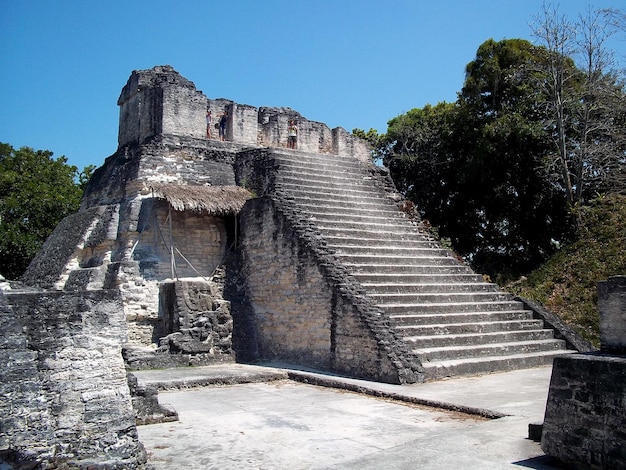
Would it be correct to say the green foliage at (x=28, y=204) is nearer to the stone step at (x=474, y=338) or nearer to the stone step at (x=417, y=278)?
the stone step at (x=417, y=278)

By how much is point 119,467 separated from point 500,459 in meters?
2.74

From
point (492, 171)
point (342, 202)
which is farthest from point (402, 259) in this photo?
point (492, 171)

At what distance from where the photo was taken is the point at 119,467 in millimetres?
3936

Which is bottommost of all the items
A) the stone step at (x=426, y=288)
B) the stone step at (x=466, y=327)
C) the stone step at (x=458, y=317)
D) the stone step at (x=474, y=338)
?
the stone step at (x=474, y=338)

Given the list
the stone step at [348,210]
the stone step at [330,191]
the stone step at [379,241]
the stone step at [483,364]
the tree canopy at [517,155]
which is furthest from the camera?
the tree canopy at [517,155]

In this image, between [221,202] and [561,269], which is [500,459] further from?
[561,269]

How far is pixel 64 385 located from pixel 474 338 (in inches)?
263

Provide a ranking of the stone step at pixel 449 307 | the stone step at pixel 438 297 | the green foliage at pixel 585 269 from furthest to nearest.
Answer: the green foliage at pixel 585 269 < the stone step at pixel 438 297 < the stone step at pixel 449 307

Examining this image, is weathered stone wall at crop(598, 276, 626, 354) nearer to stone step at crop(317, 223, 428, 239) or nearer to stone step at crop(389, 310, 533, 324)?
stone step at crop(389, 310, 533, 324)

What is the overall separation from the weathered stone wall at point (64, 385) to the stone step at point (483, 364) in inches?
189

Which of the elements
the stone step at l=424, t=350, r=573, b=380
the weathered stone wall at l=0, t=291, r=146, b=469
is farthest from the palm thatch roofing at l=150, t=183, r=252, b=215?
the weathered stone wall at l=0, t=291, r=146, b=469

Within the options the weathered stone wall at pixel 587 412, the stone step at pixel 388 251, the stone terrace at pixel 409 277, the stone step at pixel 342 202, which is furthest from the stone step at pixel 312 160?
the weathered stone wall at pixel 587 412

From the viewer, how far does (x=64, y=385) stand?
403 cm

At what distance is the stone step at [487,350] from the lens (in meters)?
8.35
